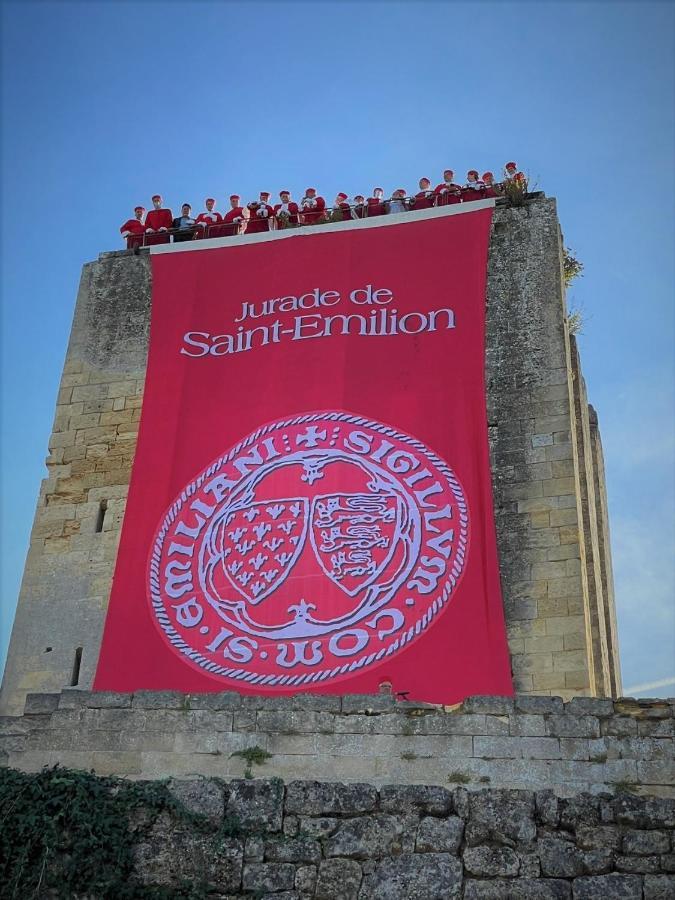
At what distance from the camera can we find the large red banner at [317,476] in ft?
29.0

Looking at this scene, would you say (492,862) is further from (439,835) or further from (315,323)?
(315,323)

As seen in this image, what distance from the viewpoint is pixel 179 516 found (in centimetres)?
980

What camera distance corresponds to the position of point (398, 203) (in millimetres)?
11430

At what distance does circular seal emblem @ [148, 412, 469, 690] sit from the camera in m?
8.87

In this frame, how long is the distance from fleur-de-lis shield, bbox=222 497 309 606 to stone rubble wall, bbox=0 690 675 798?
2.81 meters

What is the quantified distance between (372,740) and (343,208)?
6747 mm

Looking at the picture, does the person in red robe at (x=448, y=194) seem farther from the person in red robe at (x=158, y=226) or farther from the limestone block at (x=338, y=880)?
the limestone block at (x=338, y=880)

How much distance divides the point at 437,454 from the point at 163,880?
15.8 feet

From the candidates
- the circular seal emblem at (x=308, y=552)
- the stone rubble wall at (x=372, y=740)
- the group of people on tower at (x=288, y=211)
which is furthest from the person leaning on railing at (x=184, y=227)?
the stone rubble wall at (x=372, y=740)

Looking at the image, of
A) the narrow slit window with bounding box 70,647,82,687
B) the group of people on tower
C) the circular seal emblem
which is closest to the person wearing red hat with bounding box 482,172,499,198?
the group of people on tower

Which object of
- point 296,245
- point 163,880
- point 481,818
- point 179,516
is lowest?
point 163,880

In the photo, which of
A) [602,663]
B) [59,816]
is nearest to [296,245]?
[602,663]

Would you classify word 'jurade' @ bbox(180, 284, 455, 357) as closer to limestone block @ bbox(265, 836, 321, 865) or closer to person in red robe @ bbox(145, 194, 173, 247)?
person in red robe @ bbox(145, 194, 173, 247)

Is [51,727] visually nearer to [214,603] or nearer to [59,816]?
[59,816]
